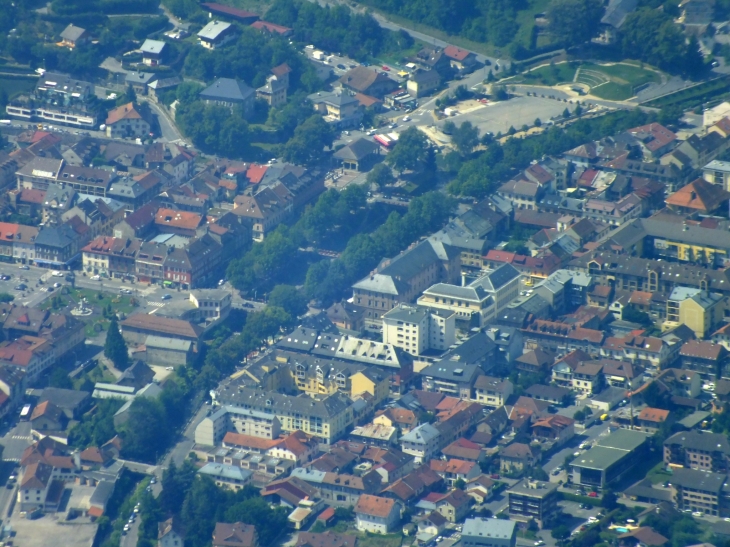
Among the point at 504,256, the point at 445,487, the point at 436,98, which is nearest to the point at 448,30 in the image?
the point at 436,98

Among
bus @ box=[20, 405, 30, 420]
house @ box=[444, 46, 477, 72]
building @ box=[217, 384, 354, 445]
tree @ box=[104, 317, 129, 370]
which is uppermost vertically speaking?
house @ box=[444, 46, 477, 72]

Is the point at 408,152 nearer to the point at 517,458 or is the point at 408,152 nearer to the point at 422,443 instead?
the point at 422,443

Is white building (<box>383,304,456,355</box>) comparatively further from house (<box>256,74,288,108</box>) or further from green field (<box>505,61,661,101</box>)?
green field (<box>505,61,661,101</box>)

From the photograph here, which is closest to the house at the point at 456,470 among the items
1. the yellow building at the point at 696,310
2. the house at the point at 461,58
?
the yellow building at the point at 696,310

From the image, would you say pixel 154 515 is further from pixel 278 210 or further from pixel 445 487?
pixel 278 210

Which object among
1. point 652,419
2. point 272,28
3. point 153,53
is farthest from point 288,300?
point 272,28

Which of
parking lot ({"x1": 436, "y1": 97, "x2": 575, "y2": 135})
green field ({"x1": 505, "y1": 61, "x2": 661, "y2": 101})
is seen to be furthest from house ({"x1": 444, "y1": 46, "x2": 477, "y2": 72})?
parking lot ({"x1": 436, "y1": 97, "x2": 575, "y2": 135})
